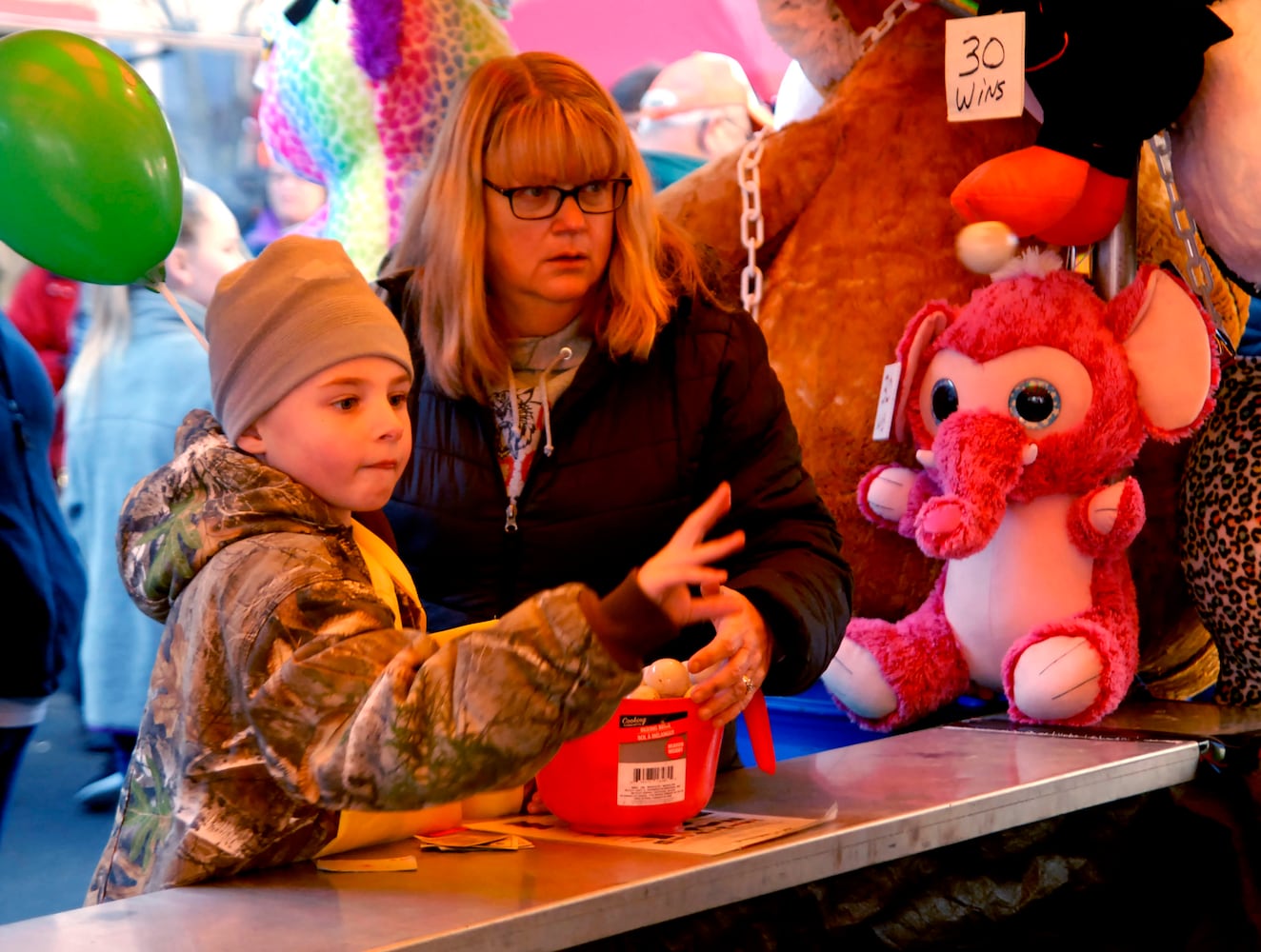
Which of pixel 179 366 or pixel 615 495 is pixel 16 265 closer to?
pixel 179 366

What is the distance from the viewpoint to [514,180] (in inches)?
60.2

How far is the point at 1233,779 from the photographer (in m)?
Result: 1.81

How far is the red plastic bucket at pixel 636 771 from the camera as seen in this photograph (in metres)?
1.27

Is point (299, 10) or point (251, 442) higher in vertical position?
point (299, 10)

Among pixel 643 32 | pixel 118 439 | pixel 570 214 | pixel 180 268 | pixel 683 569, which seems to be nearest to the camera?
pixel 683 569

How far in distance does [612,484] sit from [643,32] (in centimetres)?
205

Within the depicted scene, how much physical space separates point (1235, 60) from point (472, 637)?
1.46 meters

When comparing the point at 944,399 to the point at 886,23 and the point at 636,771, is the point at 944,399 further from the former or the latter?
the point at 636,771

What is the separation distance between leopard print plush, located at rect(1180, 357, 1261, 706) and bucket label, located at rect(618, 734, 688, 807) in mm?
1125

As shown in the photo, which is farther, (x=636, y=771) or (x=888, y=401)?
(x=888, y=401)

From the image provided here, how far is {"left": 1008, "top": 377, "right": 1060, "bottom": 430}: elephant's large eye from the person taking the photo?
206 cm

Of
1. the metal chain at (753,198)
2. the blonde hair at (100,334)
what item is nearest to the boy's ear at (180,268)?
the blonde hair at (100,334)

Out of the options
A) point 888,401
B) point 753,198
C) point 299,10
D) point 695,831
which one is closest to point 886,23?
point 753,198

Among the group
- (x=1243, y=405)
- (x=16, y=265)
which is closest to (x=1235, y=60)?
(x=1243, y=405)
